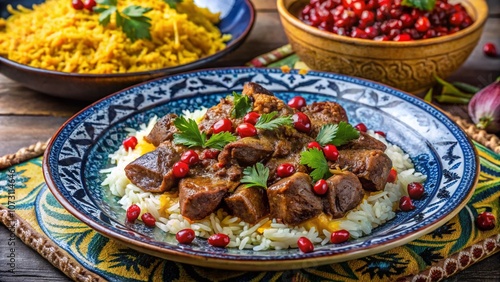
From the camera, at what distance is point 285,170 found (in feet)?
13.4

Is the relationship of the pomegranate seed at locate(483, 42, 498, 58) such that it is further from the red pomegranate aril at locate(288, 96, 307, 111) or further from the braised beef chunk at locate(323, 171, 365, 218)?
the braised beef chunk at locate(323, 171, 365, 218)

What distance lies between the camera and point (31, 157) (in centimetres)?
521

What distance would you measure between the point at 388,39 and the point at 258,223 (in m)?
2.89

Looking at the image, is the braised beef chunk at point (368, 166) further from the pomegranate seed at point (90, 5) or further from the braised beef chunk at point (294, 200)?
the pomegranate seed at point (90, 5)

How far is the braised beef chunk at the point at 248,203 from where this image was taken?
3887 mm

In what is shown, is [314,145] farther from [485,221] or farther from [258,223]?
[485,221]

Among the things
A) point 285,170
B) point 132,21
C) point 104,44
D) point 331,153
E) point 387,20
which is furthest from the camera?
point 132,21

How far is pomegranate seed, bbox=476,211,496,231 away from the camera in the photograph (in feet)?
14.3

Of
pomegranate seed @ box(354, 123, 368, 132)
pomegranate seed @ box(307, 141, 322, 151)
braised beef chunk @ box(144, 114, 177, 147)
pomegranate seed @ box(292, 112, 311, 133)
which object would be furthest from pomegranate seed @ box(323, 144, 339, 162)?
braised beef chunk @ box(144, 114, 177, 147)

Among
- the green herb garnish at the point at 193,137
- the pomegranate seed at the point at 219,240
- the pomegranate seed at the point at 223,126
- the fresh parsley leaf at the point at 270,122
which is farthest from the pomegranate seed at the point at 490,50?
the pomegranate seed at the point at 219,240

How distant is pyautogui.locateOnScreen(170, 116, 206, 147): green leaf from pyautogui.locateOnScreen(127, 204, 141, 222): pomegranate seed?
1.83 ft

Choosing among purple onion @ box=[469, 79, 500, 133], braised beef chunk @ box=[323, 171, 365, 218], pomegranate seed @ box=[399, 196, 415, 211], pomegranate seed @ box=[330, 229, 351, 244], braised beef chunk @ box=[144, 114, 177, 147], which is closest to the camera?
pomegranate seed @ box=[330, 229, 351, 244]

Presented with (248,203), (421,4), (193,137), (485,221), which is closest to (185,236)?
(248,203)

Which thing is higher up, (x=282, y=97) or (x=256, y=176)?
(x=256, y=176)
